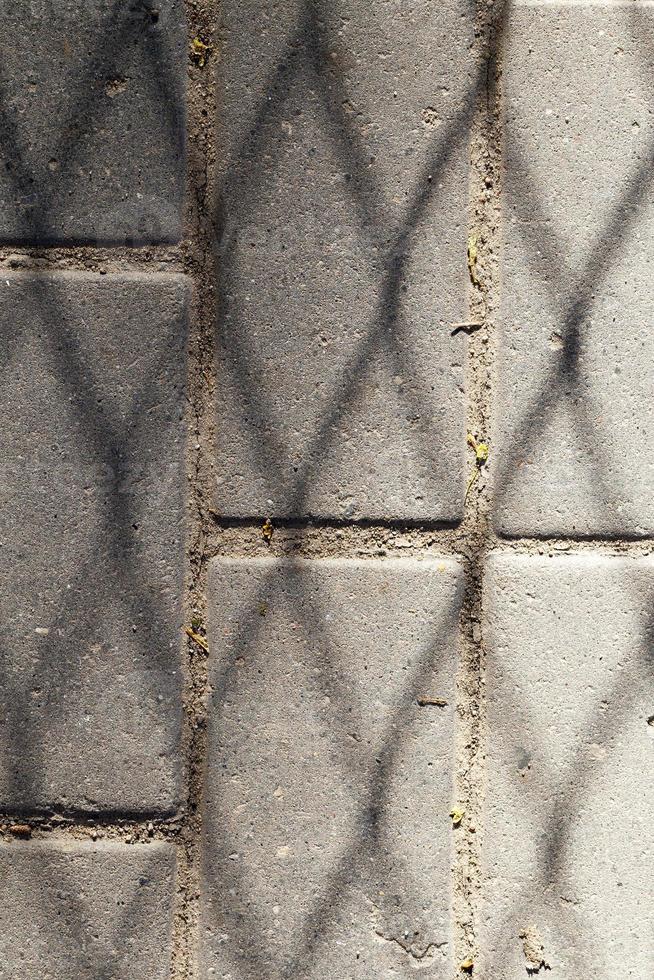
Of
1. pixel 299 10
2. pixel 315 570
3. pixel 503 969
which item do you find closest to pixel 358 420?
pixel 315 570

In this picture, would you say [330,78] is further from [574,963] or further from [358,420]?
[574,963]

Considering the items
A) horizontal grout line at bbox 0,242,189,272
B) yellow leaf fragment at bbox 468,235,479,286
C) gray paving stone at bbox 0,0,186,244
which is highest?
→ gray paving stone at bbox 0,0,186,244

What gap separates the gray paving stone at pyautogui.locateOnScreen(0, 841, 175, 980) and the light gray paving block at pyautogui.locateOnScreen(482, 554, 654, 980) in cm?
A: 34

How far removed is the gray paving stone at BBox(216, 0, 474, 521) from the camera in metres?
0.83

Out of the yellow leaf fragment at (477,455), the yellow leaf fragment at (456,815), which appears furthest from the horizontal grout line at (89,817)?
the yellow leaf fragment at (477,455)

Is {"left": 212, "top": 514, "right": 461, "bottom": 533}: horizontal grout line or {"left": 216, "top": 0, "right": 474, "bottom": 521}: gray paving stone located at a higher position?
{"left": 216, "top": 0, "right": 474, "bottom": 521}: gray paving stone

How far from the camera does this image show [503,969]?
84 cm

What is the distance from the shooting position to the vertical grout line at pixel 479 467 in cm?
84

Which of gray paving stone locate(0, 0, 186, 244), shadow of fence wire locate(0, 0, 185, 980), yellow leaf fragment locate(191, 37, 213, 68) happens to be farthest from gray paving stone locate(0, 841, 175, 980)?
yellow leaf fragment locate(191, 37, 213, 68)

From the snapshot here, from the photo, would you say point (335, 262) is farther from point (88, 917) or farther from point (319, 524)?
point (88, 917)

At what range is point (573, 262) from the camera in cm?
84

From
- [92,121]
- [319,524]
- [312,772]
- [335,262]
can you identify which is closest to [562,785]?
[312,772]

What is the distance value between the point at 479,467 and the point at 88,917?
1.99ft

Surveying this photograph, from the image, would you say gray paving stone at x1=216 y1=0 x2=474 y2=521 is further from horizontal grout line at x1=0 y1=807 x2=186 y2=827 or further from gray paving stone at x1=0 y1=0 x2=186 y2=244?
horizontal grout line at x1=0 y1=807 x2=186 y2=827
